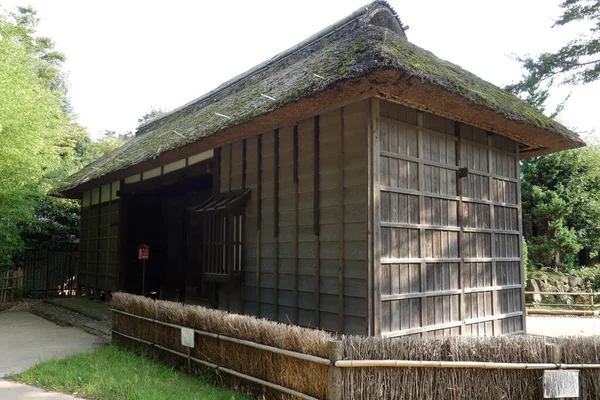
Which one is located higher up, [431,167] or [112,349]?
[431,167]

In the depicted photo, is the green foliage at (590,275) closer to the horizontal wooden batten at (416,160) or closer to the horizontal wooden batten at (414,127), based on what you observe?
the horizontal wooden batten at (416,160)

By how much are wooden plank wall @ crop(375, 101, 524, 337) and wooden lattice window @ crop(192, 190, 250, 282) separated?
2666mm

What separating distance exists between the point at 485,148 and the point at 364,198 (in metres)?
2.86

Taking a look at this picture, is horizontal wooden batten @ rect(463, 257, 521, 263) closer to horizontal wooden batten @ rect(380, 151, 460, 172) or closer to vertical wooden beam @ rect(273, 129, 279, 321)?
horizontal wooden batten @ rect(380, 151, 460, 172)

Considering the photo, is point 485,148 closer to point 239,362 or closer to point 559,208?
point 239,362

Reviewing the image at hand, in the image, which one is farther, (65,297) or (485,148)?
(65,297)

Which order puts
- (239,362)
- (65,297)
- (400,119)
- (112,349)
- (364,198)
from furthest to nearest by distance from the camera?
(65,297), (112,349), (400,119), (364,198), (239,362)

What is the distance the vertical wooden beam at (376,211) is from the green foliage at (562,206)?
1319 cm

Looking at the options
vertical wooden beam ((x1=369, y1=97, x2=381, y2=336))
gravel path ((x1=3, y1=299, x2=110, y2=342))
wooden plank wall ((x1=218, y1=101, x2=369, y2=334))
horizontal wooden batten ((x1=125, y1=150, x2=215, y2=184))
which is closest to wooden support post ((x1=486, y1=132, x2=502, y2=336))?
vertical wooden beam ((x1=369, y1=97, x2=381, y2=336))

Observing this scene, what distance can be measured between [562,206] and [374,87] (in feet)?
45.5

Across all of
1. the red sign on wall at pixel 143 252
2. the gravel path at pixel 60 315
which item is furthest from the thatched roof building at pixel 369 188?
the red sign on wall at pixel 143 252

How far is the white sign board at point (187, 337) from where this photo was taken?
541 cm

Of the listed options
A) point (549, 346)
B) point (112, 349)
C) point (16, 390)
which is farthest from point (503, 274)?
point (16, 390)

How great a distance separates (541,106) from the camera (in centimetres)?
1617
